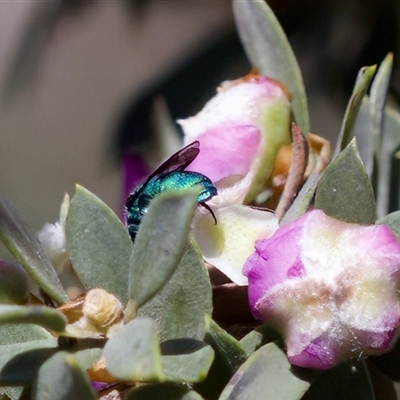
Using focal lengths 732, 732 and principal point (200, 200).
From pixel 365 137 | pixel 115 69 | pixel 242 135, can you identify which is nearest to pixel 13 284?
pixel 242 135

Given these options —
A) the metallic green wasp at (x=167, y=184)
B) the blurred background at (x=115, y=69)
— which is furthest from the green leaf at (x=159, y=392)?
the blurred background at (x=115, y=69)

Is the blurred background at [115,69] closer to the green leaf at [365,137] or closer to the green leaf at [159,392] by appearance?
the green leaf at [365,137]

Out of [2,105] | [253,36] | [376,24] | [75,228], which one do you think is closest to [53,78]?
[2,105]

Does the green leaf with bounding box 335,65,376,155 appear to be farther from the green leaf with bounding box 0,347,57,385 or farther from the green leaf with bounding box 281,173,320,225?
the green leaf with bounding box 0,347,57,385

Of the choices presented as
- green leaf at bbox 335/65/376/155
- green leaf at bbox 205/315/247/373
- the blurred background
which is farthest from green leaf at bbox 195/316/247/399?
the blurred background

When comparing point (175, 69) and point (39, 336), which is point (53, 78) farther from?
point (39, 336)

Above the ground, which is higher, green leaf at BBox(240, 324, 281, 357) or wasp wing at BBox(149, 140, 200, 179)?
wasp wing at BBox(149, 140, 200, 179)

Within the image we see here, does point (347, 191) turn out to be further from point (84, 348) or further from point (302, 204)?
point (84, 348)
